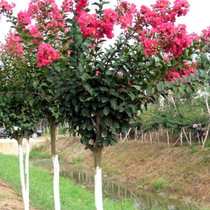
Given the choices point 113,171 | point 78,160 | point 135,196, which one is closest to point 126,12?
point 135,196

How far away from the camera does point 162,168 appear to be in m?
14.3

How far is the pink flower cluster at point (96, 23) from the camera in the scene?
8.50 feet

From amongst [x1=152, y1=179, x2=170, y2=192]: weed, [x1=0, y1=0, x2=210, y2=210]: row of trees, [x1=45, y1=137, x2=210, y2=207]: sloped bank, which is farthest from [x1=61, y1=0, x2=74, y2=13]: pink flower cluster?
[x1=152, y1=179, x2=170, y2=192]: weed

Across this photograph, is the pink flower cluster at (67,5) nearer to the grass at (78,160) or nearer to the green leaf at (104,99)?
the green leaf at (104,99)

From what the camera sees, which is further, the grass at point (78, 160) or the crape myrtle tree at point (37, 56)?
the grass at point (78, 160)

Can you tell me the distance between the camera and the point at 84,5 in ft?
9.68

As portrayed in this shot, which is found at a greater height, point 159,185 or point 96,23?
point 96,23

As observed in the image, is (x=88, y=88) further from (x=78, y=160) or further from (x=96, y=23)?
(x=78, y=160)

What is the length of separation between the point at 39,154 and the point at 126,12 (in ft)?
78.4

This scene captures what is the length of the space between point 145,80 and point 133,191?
10.8 m

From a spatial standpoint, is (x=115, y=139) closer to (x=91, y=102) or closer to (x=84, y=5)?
(x=91, y=102)

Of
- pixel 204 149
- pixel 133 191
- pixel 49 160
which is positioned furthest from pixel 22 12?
pixel 49 160

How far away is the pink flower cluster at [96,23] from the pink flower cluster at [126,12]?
0.38 metres

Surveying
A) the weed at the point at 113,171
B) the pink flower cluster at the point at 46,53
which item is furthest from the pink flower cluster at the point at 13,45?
the weed at the point at 113,171
